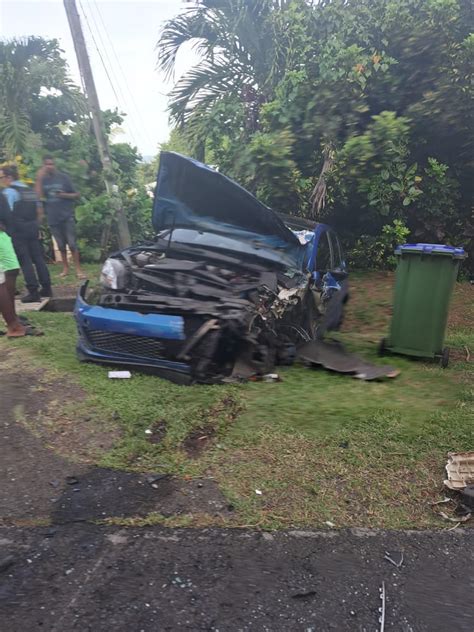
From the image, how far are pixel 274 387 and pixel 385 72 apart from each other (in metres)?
6.66

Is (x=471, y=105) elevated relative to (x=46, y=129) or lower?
elevated

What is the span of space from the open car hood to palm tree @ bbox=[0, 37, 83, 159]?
588cm

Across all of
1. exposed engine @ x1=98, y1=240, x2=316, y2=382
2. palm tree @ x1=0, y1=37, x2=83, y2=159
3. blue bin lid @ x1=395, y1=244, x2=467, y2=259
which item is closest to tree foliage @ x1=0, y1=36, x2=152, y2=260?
palm tree @ x1=0, y1=37, x2=83, y2=159

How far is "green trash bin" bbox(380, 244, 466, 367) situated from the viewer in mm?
4844

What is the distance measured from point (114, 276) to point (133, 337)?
0.81m

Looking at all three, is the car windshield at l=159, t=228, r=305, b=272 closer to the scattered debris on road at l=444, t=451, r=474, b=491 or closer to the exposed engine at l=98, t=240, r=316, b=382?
the exposed engine at l=98, t=240, r=316, b=382

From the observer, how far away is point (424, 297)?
495cm

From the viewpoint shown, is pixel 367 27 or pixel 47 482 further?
pixel 367 27

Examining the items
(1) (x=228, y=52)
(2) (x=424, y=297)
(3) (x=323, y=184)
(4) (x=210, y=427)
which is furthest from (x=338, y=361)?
(1) (x=228, y=52)

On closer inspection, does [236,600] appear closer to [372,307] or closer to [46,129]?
[372,307]

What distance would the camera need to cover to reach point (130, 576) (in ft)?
7.70

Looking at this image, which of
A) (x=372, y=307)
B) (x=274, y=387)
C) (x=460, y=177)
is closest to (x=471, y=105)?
(x=460, y=177)

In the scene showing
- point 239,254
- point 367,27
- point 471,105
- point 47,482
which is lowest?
point 47,482

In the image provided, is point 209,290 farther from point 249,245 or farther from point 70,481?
point 70,481
